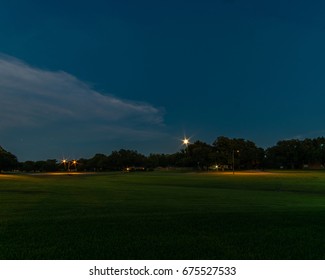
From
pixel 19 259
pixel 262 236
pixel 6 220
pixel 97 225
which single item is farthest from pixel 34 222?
pixel 262 236

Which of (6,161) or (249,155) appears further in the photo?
(249,155)

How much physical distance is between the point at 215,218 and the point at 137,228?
317 cm

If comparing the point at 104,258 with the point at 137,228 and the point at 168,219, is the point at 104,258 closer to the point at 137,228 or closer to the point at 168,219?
the point at 137,228

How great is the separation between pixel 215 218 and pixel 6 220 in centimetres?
653

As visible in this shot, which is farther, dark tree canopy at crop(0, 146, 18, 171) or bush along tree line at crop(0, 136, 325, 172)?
bush along tree line at crop(0, 136, 325, 172)

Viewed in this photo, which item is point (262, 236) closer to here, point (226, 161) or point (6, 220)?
point (6, 220)

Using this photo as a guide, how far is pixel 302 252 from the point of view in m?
8.00

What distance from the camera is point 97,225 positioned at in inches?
435

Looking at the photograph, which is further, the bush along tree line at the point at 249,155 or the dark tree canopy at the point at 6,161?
the bush along tree line at the point at 249,155

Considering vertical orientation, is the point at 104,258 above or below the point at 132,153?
below

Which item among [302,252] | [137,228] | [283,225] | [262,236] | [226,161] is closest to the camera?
[302,252]

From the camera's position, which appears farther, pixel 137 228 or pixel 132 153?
pixel 132 153
